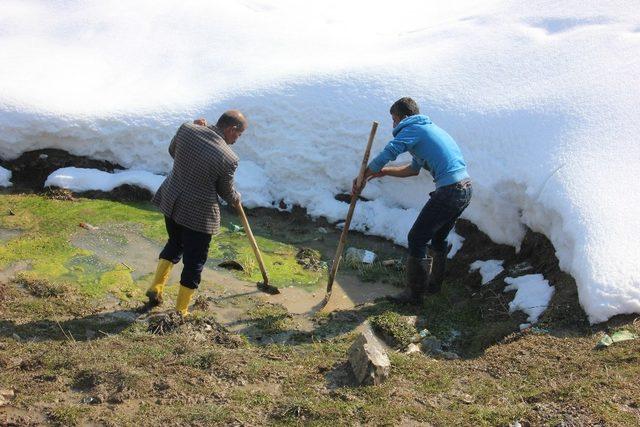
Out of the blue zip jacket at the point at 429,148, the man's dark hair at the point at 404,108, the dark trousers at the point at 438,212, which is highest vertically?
the man's dark hair at the point at 404,108

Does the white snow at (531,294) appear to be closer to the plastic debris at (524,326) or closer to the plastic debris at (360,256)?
the plastic debris at (524,326)

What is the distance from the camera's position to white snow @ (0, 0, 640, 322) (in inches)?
→ 309

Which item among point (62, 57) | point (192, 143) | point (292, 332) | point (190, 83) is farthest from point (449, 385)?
point (62, 57)

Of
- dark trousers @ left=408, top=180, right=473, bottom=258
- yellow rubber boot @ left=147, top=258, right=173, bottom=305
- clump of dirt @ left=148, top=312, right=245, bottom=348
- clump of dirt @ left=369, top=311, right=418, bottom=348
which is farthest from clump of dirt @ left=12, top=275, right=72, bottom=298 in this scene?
dark trousers @ left=408, top=180, right=473, bottom=258

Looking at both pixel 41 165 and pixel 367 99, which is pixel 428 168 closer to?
pixel 367 99

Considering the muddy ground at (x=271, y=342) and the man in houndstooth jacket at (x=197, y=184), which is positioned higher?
the man in houndstooth jacket at (x=197, y=184)

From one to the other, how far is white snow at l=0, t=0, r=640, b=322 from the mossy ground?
94 centimetres

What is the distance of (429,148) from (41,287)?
4144 mm

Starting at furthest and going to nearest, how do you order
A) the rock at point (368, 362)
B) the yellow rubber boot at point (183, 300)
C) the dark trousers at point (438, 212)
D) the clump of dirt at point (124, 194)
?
the clump of dirt at point (124, 194)
the dark trousers at point (438, 212)
the yellow rubber boot at point (183, 300)
the rock at point (368, 362)

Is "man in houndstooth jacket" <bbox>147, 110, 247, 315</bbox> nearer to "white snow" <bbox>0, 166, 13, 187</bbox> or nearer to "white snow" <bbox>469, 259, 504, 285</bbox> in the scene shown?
"white snow" <bbox>469, 259, 504, 285</bbox>

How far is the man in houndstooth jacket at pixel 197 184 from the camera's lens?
6.23 meters

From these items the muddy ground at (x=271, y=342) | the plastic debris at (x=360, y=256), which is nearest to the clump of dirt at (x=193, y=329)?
the muddy ground at (x=271, y=342)

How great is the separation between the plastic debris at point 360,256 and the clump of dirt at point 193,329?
2.32 metres

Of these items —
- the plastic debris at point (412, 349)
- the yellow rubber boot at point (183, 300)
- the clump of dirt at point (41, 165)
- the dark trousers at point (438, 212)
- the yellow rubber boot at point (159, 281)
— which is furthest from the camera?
the clump of dirt at point (41, 165)
